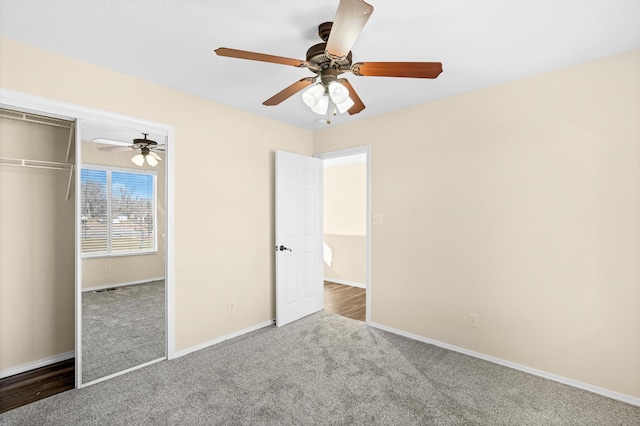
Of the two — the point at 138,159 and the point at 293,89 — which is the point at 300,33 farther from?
the point at 138,159

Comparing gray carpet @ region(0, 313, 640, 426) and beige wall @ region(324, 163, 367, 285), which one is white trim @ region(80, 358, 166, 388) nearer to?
gray carpet @ region(0, 313, 640, 426)

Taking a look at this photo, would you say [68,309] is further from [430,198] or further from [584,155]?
[584,155]

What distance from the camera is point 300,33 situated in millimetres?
2004

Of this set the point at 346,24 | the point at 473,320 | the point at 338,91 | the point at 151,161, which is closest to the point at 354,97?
the point at 338,91

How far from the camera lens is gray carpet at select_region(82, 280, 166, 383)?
8.21ft

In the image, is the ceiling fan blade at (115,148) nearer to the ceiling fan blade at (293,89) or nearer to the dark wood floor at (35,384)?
the ceiling fan blade at (293,89)

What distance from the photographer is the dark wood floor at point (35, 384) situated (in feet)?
7.34

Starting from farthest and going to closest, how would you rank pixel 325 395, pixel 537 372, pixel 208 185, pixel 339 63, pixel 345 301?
pixel 345 301, pixel 208 185, pixel 537 372, pixel 325 395, pixel 339 63

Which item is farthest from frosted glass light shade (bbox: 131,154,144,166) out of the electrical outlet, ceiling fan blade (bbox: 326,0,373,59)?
the electrical outlet

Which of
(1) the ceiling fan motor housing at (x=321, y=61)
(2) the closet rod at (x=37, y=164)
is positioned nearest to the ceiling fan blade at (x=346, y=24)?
(1) the ceiling fan motor housing at (x=321, y=61)

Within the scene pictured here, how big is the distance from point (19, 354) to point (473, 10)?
427cm

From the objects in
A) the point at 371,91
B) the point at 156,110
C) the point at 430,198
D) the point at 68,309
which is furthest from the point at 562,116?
the point at 68,309

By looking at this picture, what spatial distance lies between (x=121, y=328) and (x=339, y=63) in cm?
284

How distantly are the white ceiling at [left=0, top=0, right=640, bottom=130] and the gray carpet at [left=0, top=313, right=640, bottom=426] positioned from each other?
2477mm
